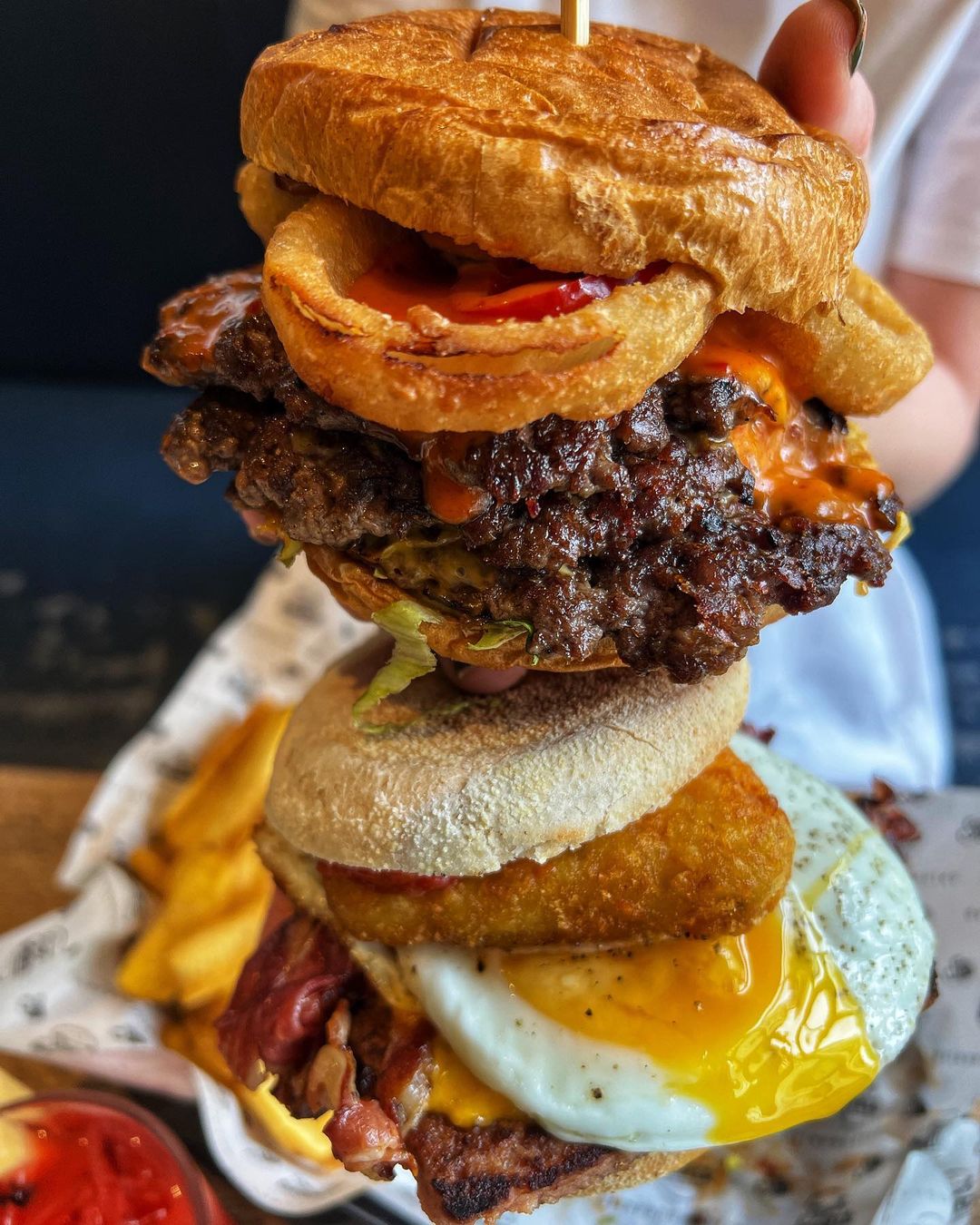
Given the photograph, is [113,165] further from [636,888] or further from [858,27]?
[636,888]

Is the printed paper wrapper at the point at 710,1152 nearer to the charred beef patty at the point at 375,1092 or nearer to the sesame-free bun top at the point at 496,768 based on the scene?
the charred beef patty at the point at 375,1092

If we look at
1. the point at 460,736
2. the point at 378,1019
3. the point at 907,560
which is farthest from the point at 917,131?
the point at 378,1019

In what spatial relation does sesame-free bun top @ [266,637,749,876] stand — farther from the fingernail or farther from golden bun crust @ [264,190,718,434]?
the fingernail

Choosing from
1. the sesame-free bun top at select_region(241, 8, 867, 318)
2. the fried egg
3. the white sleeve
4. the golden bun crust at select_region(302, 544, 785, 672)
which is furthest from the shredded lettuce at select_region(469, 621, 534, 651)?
the white sleeve

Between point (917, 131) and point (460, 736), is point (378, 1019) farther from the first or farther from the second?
point (917, 131)

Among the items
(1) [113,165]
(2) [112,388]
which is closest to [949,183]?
(1) [113,165]

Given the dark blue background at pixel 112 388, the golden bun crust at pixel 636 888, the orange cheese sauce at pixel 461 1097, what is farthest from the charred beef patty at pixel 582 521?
the dark blue background at pixel 112 388
